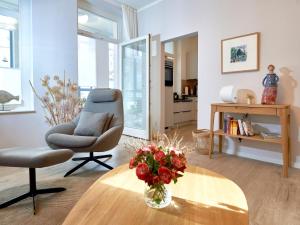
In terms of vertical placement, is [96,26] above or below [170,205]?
above

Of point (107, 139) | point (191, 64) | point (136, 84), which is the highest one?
point (191, 64)

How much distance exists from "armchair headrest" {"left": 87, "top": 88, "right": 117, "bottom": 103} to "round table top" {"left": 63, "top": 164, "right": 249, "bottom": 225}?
5.29 ft

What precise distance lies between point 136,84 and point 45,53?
6.18 feet

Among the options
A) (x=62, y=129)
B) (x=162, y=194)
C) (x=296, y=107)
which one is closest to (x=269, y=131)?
(x=296, y=107)

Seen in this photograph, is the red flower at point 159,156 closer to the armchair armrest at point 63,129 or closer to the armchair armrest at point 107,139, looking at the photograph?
the armchair armrest at point 107,139

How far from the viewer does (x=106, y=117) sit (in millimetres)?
2727

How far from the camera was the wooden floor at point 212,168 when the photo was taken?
159 centimetres

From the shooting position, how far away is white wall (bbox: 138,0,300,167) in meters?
2.64

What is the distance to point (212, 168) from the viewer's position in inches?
105

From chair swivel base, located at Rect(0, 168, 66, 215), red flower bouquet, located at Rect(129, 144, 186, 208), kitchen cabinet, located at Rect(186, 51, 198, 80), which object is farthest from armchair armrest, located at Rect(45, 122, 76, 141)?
kitchen cabinet, located at Rect(186, 51, 198, 80)

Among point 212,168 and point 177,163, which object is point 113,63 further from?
point 177,163

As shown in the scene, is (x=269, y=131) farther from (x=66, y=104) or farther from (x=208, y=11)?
(x=66, y=104)

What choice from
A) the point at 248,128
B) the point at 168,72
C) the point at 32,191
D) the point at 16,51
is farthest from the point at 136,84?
the point at 32,191

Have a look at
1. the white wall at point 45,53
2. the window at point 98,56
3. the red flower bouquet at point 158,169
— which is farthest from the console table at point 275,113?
the window at point 98,56
